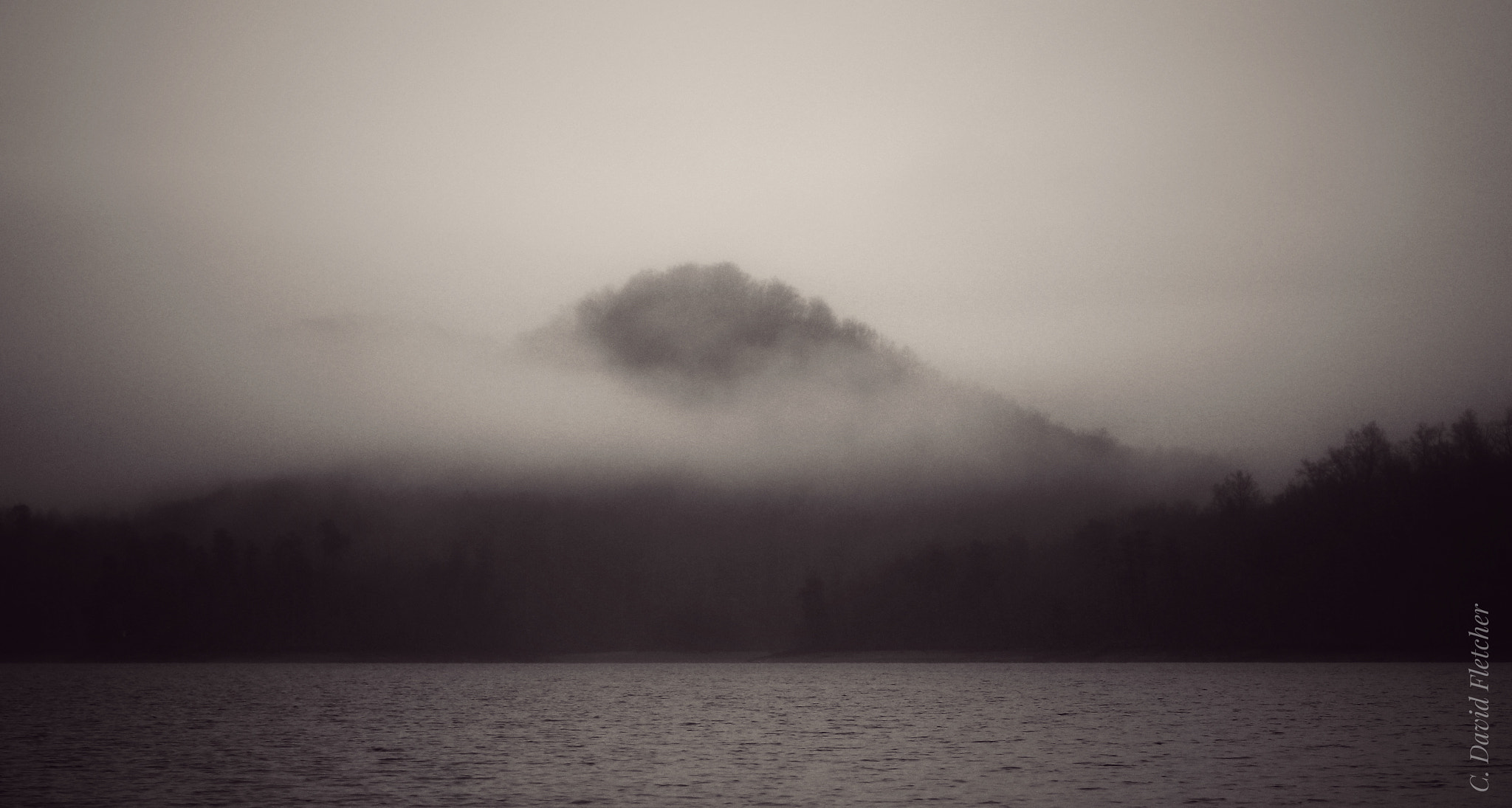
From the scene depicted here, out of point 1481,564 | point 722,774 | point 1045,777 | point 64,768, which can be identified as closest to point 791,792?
point 722,774

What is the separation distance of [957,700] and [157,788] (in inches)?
3746

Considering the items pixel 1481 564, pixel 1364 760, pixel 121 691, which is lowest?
pixel 121 691

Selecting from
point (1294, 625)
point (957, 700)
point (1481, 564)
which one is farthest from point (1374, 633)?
point (957, 700)

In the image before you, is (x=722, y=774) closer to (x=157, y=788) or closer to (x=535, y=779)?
(x=535, y=779)

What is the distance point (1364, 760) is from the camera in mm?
61906

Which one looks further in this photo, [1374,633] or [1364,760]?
[1374,633]

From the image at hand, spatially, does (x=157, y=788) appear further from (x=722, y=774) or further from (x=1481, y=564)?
(x=1481, y=564)

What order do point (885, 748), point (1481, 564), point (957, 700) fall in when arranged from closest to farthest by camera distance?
point (885, 748), point (957, 700), point (1481, 564)

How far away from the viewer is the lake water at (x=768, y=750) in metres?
52.2

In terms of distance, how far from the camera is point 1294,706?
341 feet

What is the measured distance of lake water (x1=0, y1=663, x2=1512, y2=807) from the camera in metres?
52.2

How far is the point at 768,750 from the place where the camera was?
74000mm

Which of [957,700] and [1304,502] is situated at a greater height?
[1304,502]

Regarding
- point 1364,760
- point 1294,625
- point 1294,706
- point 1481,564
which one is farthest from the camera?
point 1294,625
